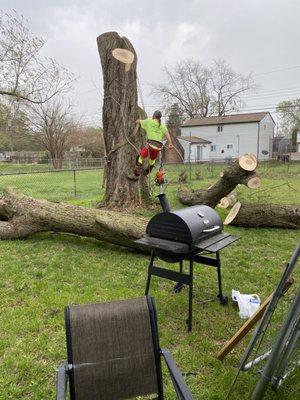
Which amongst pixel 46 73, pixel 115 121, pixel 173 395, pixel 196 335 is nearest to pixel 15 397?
pixel 173 395

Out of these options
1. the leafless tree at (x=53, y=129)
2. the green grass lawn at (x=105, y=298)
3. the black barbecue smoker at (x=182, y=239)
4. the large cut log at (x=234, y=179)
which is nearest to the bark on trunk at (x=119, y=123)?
the large cut log at (x=234, y=179)

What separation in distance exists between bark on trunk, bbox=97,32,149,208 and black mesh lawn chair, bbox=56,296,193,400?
6.19m

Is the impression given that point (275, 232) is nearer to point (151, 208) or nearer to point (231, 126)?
point (151, 208)

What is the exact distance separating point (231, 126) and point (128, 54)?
111ft

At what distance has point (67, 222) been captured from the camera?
557 centimetres

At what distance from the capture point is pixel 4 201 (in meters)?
6.28

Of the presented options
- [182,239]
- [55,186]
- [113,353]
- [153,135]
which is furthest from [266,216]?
[55,186]

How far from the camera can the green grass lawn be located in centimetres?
255

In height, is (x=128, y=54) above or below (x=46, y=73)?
below

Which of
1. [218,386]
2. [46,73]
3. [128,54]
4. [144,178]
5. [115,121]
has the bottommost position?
[218,386]

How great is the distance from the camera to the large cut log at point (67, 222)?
5270 mm

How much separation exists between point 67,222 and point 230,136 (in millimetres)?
36908

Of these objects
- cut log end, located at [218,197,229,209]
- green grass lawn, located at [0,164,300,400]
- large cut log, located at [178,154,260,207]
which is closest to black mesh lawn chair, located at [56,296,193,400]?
green grass lawn, located at [0,164,300,400]

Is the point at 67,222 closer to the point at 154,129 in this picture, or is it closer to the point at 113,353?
the point at 154,129
